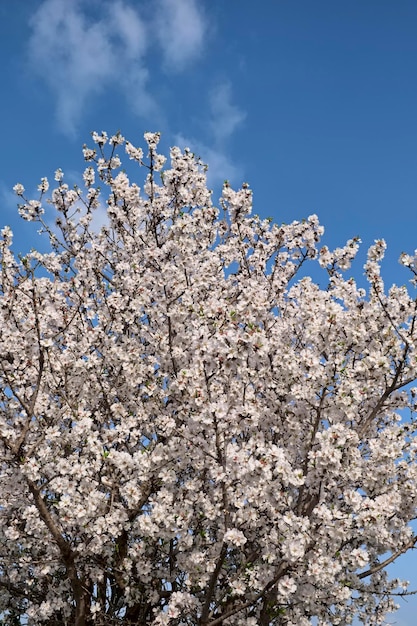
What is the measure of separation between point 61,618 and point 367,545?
6611 millimetres

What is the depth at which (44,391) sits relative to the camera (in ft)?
40.2

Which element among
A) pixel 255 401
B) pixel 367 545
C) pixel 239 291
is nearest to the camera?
pixel 255 401

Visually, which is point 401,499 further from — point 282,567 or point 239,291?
point 239,291

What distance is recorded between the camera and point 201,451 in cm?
967

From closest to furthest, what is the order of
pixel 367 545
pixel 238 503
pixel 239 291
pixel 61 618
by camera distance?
pixel 238 503 < pixel 367 545 < pixel 61 618 < pixel 239 291

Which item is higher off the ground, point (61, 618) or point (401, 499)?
point (401, 499)

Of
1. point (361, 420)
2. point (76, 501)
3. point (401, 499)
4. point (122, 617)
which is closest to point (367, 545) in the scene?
point (401, 499)

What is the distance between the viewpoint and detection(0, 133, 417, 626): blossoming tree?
920 cm

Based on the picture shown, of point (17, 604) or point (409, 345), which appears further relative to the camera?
point (17, 604)

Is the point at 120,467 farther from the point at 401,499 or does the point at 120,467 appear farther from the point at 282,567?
the point at 401,499

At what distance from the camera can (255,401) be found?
32.5 feet

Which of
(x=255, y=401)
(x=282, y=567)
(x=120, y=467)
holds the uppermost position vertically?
(x=255, y=401)

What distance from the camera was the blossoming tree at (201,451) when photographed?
30.2 feet

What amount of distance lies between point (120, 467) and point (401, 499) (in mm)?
5081
